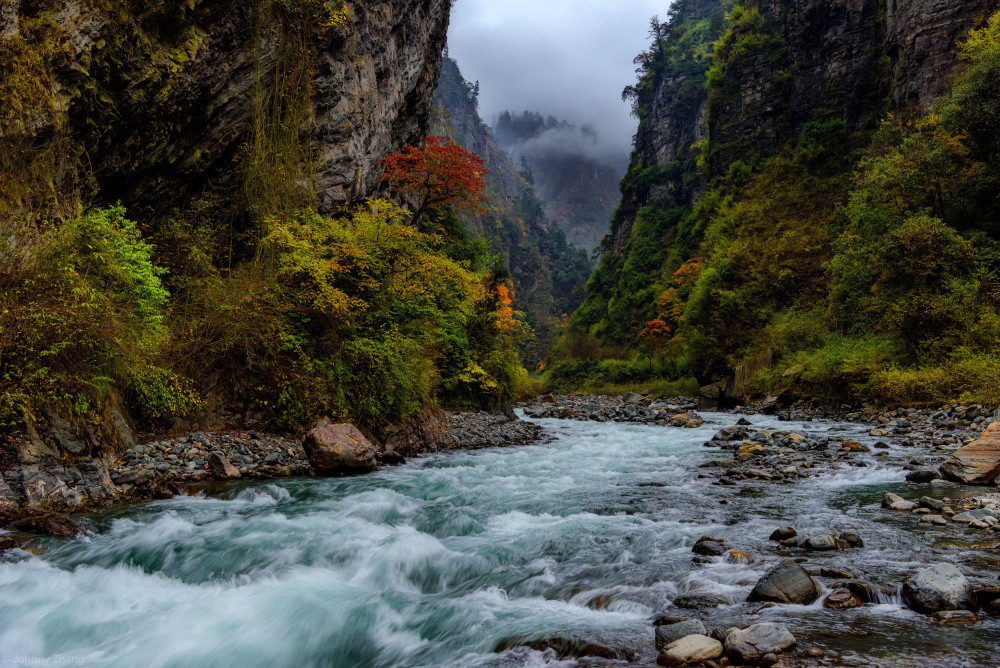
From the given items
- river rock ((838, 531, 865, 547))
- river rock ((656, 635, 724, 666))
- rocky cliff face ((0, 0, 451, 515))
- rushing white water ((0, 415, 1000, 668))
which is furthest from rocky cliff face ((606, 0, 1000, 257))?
river rock ((656, 635, 724, 666))

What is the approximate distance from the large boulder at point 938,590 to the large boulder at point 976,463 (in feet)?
14.7

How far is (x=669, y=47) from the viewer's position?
7300 centimetres

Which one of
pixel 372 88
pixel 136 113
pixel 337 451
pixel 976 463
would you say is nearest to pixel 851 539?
pixel 976 463

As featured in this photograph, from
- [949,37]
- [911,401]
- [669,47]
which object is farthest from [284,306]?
[669,47]

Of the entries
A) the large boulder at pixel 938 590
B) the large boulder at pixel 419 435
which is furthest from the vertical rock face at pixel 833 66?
the large boulder at pixel 938 590

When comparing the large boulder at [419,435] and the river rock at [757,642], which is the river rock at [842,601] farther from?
the large boulder at [419,435]

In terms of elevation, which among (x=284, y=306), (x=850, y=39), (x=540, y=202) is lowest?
(x=284, y=306)

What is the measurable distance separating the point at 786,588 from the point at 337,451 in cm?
743

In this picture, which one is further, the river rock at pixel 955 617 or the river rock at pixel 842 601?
the river rock at pixel 842 601

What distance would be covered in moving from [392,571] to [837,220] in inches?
1344

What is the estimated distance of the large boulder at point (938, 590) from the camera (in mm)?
3949

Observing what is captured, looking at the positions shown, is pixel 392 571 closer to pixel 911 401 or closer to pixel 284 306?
pixel 284 306

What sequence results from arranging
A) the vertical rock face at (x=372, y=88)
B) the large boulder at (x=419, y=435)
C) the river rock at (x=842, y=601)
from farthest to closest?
the vertical rock face at (x=372, y=88) < the large boulder at (x=419, y=435) < the river rock at (x=842, y=601)

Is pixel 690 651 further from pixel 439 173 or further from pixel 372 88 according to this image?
pixel 372 88
